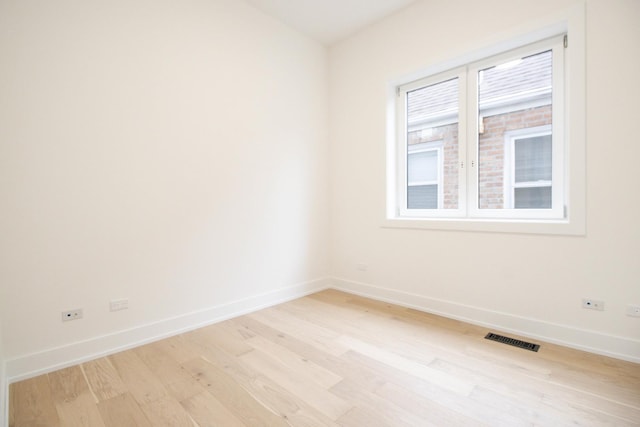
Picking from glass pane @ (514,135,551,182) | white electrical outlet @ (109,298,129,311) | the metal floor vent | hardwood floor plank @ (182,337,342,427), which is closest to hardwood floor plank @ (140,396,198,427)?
hardwood floor plank @ (182,337,342,427)

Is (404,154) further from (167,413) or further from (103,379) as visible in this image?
(103,379)

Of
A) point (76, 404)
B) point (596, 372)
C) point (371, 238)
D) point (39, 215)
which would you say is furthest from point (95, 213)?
point (596, 372)

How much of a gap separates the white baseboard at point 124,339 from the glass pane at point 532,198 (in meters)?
2.53

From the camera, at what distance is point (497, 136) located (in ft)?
9.24

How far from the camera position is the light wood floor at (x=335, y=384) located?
5.21 feet

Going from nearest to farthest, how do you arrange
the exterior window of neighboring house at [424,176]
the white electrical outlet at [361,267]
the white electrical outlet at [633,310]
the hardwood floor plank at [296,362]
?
the hardwood floor plank at [296,362] → the white electrical outlet at [633,310] → the exterior window of neighboring house at [424,176] → the white electrical outlet at [361,267]

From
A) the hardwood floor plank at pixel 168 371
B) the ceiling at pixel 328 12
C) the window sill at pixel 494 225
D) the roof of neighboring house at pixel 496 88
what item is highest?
the ceiling at pixel 328 12

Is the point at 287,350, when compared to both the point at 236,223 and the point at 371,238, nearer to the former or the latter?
the point at 236,223

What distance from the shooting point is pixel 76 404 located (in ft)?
5.64

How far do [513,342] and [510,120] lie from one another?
188 centimetres

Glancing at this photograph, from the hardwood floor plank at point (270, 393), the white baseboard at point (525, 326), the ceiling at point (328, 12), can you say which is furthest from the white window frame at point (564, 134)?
the hardwood floor plank at point (270, 393)

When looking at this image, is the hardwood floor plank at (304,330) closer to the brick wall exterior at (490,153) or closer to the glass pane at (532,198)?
the brick wall exterior at (490,153)

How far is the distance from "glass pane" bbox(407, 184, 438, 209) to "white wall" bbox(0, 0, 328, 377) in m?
1.34

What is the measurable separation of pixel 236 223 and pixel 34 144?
1579 mm
